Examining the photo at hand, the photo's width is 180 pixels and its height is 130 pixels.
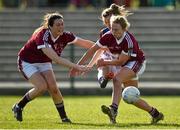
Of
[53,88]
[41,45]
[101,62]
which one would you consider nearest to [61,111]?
[53,88]

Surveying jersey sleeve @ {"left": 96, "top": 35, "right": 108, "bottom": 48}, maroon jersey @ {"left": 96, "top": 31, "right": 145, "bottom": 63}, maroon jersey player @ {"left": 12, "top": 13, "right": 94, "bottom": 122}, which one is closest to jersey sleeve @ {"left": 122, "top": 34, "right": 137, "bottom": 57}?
maroon jersey @ {"left": 96, "top": 31, "right": 145, "bottom": 63}

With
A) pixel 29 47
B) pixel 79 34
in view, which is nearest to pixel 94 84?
pixel 79 34

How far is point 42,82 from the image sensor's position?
42.6ft

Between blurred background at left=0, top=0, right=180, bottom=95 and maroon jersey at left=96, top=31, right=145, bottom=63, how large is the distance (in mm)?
8454

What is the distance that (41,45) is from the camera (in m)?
12.8

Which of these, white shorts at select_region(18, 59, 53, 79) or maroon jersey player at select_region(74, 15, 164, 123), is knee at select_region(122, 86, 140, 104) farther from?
white shorts at select_region(18, 59, 53, 79)

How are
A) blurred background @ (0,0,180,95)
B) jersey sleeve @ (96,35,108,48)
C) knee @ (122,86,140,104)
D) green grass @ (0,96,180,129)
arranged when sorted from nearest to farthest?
1. green grass @ (0,96,180,129)
2. knee @ (122,86,140,104)
3. jersey sleeve @ (96,35,108,48)
4. blurred background @ (0,0,180,95)

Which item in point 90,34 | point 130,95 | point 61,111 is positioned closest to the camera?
point 130,95

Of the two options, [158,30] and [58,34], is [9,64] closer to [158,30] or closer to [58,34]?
[158,30]

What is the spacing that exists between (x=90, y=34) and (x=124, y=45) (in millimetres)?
11744

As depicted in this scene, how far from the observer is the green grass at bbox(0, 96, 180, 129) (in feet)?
39.8

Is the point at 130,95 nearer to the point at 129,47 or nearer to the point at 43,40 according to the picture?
the point at 129,47

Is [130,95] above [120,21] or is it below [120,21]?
below

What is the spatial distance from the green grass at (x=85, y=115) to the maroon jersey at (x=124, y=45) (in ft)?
3.39
